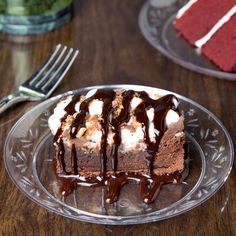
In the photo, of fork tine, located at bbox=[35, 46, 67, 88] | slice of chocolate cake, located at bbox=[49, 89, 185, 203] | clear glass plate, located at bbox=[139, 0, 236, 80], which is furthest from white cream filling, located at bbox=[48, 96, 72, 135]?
clear glass plate, located at bbox=[139, 0, 236, 80]

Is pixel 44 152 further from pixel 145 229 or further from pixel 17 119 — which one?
pixel 145 229

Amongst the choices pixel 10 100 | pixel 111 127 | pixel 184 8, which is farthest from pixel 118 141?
pixel 184 8

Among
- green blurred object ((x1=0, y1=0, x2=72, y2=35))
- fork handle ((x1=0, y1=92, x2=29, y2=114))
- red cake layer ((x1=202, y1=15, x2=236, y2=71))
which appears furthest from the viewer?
green blurred object ((x1=0, y1=0, x2=72, y2=35))

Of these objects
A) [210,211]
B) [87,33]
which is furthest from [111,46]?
[210,211]

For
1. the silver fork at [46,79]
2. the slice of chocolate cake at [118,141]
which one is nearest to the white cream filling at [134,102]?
the slice of chocolate cake at [118,141]

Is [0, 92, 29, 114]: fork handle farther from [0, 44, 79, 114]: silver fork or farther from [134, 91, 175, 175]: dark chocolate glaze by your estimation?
[134, 91, 175, 175]: dark chocolate glaze
